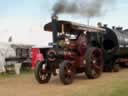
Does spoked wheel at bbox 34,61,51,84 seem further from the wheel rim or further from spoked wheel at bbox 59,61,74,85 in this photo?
the wheel rim

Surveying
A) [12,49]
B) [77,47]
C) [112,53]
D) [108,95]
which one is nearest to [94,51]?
[77,47]

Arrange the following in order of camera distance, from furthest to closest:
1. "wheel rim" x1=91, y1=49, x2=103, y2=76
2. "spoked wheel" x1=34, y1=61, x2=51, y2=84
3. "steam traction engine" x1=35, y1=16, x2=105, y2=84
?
"wheel rim" x1=91, y1=49, x2=103, y2=76
"spoked wheel" x1=34, y1=61, x2=51, y2=84
"steam traction engine" x1=35, y1=16, x2=105, y2=84

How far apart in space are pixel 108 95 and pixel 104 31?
7.65 meters

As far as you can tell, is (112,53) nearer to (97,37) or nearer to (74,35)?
(97,37)

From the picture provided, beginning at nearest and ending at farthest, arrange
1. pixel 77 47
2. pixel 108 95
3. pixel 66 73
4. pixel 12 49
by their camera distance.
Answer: pixel 108 95, pixel 66 73, pixel 77 47, pixel 12 49

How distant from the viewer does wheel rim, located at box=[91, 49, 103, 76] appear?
14406 millimetres

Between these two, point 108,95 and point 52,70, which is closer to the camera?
point 108,95

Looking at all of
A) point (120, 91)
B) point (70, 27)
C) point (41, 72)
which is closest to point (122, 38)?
point (70, 27)

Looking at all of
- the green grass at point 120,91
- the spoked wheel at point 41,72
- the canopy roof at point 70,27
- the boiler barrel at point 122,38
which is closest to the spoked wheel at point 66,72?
the spoked wheel at point 41,72

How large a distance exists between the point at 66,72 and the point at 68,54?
3.10 ft

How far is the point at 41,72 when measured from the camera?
13.6 meters

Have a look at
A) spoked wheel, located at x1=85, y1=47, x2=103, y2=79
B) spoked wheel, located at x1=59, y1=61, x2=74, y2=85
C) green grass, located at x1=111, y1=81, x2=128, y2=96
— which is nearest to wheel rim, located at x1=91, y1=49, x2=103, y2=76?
spoked wheel, located at x1=85, y1=47, x2=103, y2=79

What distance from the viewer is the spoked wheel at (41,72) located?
44.1 ft

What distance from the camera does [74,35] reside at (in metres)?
14.5
